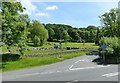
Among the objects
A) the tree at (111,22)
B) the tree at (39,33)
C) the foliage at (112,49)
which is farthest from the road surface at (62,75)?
the tree at (39,33)

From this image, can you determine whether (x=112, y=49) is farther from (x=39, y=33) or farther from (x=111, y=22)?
(x=39, y=33)

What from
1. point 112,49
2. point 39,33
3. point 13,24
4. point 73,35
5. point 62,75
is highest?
point 13,24

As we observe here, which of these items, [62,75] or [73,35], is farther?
[73,35]

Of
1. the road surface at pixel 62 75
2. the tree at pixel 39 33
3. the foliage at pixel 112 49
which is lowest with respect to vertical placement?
the road surface at pixel 62 75

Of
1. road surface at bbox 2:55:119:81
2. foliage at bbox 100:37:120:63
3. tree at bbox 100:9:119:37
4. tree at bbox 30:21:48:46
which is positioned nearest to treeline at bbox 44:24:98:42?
tree at bbox 30:21:48:46

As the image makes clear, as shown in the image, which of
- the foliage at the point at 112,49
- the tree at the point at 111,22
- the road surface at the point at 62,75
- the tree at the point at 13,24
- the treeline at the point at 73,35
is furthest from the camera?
the treeline at the point at 73,35

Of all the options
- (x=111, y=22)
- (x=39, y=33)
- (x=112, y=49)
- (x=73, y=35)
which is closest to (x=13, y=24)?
(x=112, y=49)

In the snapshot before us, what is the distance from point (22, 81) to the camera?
881 inches

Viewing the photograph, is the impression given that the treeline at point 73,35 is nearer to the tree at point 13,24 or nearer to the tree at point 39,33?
the tree at point 39,33

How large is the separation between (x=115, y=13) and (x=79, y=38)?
82.4 metres

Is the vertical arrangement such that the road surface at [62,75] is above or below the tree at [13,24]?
below

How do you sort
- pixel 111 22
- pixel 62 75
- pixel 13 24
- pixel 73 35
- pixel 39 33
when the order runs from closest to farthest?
1. pixel 62 75
2. pixel 13 24
3. pixel 111 22
4. pixel 39 33
5. pixel 73 35

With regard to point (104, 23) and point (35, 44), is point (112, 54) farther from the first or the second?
point (35, 44)

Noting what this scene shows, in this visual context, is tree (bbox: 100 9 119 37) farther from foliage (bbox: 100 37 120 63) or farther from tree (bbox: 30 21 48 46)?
foliage (bbox: 100 37 120 63)
